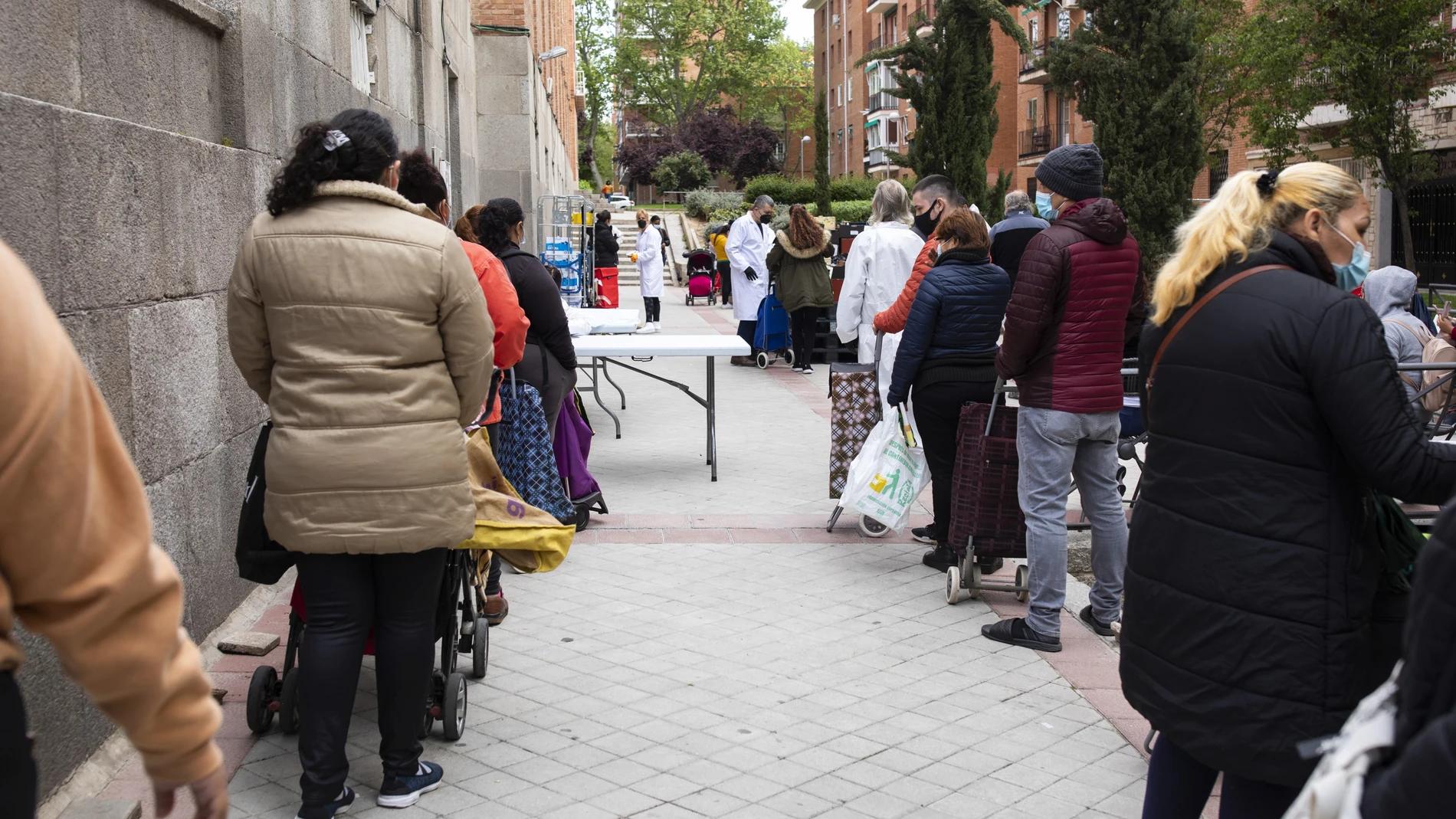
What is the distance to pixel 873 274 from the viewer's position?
931 centimetres

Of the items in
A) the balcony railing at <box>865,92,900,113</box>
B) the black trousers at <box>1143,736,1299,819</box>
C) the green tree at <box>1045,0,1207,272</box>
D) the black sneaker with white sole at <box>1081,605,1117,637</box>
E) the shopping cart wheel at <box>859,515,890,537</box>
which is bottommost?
the black sneaker with white sole at <box>1081,605,1117,637</box>

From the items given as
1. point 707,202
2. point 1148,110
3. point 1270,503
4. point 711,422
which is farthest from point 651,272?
point 707,202

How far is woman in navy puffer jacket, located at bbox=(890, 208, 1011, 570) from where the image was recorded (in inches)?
264

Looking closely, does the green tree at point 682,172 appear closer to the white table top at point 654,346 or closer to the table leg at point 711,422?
the table leg at point 711,422

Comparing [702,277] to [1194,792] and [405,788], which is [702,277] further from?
[1194,792]

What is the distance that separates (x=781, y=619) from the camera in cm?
636

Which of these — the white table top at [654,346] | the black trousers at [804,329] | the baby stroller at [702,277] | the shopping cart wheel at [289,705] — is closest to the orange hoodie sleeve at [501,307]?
the shopping cart wheel at [289,705]

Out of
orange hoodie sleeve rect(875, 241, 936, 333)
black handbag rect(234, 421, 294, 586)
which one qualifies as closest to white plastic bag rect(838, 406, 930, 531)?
orange hoodie sleeve rect(875, 241, 936, 333)

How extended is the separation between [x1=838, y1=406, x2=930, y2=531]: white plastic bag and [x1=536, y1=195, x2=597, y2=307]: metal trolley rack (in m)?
11.9

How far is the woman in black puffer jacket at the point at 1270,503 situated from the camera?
2.78 m

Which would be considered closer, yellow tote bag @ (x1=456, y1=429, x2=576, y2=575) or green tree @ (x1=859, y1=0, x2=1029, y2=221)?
yellow tote bag @ (x1=456, y1=429, x2=576, y2=575)

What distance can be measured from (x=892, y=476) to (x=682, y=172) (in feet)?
220

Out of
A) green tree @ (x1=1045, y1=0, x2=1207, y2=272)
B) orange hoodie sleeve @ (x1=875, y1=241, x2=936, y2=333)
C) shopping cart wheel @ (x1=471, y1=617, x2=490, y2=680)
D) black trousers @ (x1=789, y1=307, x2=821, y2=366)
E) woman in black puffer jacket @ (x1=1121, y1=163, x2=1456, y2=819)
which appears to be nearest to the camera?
woman in black puffer jacket @ (x1=1121, y1=163, x2=1456, y2=819)

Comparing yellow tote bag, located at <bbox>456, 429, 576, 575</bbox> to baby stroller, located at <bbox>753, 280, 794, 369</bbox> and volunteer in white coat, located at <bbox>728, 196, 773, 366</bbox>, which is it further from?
baby stroller, located at <bbox>753, 280, 794, 369</bbox>
